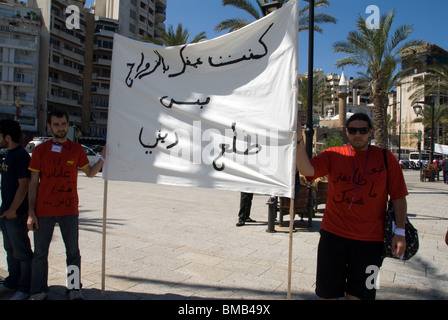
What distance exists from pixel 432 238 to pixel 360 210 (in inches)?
197

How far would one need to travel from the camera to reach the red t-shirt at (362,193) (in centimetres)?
255

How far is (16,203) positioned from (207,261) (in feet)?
7.89

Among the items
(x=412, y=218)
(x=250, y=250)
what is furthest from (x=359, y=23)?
(x=250, y=250)

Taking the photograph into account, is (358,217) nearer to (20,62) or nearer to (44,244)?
(44,244)

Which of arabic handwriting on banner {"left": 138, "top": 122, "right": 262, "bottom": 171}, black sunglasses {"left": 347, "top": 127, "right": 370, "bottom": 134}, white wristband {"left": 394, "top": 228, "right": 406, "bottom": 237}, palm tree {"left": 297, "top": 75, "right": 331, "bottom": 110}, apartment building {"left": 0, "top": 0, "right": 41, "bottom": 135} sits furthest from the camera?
apartment building {"left": 0, "top": 0, "right": 41, "bottom": 135}

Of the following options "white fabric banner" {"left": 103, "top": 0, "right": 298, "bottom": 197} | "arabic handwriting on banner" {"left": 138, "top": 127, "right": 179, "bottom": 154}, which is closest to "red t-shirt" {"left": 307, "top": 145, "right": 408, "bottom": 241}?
"white fabric banner" {"left": 103, "top": 0, "right": 298, "bottom": 197}

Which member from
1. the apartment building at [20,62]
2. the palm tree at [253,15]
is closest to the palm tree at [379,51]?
the palm tree at [253,15]

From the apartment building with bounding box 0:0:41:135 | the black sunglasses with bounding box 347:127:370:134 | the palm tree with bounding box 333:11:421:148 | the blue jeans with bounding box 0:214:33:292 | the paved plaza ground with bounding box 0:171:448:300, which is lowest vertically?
the paved plaza ground with bounding box 0:171:448:300

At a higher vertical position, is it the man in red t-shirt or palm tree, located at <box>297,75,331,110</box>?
palm tree, located at <box>297,75,331,110</box>

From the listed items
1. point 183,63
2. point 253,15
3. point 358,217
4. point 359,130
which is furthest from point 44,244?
point 253,15

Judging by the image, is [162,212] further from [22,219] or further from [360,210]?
[360,210]

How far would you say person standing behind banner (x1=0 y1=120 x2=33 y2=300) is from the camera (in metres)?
3.30

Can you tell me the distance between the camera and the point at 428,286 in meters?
4.08

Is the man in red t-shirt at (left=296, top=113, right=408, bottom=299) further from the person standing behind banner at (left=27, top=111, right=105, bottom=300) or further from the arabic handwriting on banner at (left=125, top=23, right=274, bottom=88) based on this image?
the person standing behind banner at (left=27, top=111, right=105, bottom=300)
